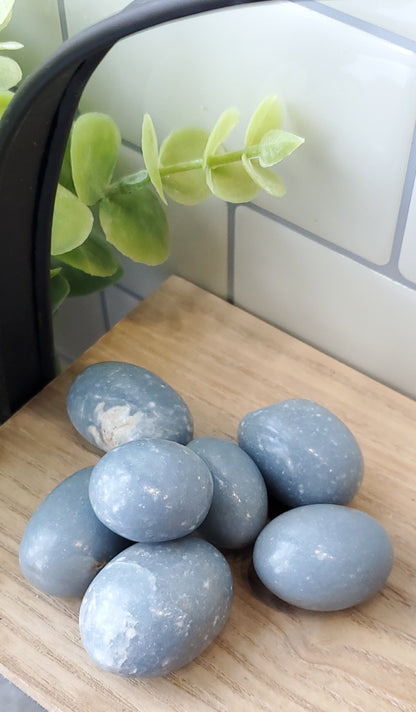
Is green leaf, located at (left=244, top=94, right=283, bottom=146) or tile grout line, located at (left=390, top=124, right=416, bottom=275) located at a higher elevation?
green leaf, located at (left=244, top=94, right=283, bottom=146)

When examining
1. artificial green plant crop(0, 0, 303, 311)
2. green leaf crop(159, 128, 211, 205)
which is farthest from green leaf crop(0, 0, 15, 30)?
green leaf crop(159, 128, 211, 205)

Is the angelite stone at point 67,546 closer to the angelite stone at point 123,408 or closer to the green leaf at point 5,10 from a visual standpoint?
the angelite stone at point 123,408

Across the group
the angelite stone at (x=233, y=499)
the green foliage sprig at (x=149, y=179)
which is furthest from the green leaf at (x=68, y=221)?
the angelite stone at (x=233, y=499)

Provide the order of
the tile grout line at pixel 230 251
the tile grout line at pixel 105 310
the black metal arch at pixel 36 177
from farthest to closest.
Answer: the tile grout line at pixel 105 310 < the tile grout line at pixel 230 251 < the black metal arch at pixel 36 177

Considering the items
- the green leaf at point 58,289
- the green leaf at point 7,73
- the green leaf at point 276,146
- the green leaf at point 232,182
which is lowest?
the green leaf at point 58,289

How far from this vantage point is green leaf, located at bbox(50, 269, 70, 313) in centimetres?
51

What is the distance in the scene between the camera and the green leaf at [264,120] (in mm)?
404

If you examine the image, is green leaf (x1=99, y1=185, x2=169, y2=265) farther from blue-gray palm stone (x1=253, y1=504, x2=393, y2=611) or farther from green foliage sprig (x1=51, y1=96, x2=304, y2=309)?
blue-gray palm stone (x1=253, y1=504, x2=393, y2=611)

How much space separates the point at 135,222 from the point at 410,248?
16 cm

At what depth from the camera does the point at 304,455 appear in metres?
0.38

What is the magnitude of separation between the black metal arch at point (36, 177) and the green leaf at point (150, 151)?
0.06m

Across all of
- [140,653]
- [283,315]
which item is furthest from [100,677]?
[283,315]

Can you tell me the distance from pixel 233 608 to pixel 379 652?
7 cm

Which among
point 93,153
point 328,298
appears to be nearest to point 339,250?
point 328,298
